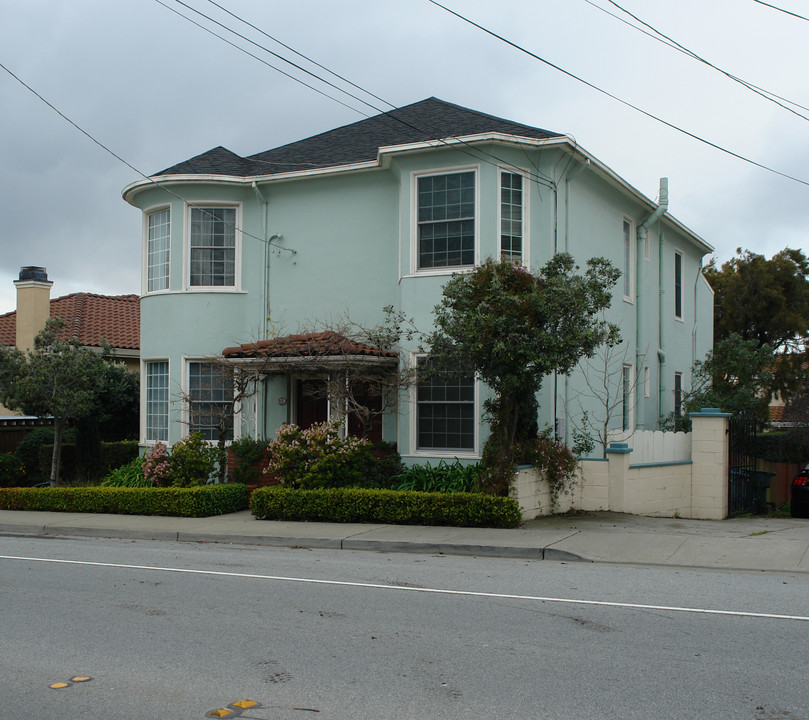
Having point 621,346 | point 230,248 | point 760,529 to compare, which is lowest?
point 760,529

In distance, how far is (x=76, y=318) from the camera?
27.9 m

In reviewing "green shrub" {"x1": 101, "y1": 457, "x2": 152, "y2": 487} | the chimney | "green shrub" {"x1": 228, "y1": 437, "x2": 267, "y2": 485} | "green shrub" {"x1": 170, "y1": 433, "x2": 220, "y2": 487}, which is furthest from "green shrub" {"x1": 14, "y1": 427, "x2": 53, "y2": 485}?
"green shrub" {"x1": 170, "y1": 433, "x2": 220, "y2": 487}

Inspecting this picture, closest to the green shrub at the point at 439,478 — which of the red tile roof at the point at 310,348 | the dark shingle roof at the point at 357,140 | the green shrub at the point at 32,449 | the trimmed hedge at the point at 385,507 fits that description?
the trimmed hedge at the point at 385,507

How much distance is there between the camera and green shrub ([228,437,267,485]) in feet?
55.0

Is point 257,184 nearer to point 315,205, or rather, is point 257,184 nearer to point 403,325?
point 315,205

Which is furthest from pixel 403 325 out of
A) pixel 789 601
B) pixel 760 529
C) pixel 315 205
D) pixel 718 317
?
pixel 718 317

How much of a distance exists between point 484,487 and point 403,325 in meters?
4.26

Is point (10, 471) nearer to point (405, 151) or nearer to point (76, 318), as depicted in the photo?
point (76, 318)

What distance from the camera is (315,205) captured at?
18016mm

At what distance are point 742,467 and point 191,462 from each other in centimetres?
1078

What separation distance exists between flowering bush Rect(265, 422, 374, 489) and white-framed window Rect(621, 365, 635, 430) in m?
7.08

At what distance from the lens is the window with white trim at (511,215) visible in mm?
15719

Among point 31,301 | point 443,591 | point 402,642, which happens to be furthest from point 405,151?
point 31,301

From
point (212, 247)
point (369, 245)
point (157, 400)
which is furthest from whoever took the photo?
point (157, 400)
